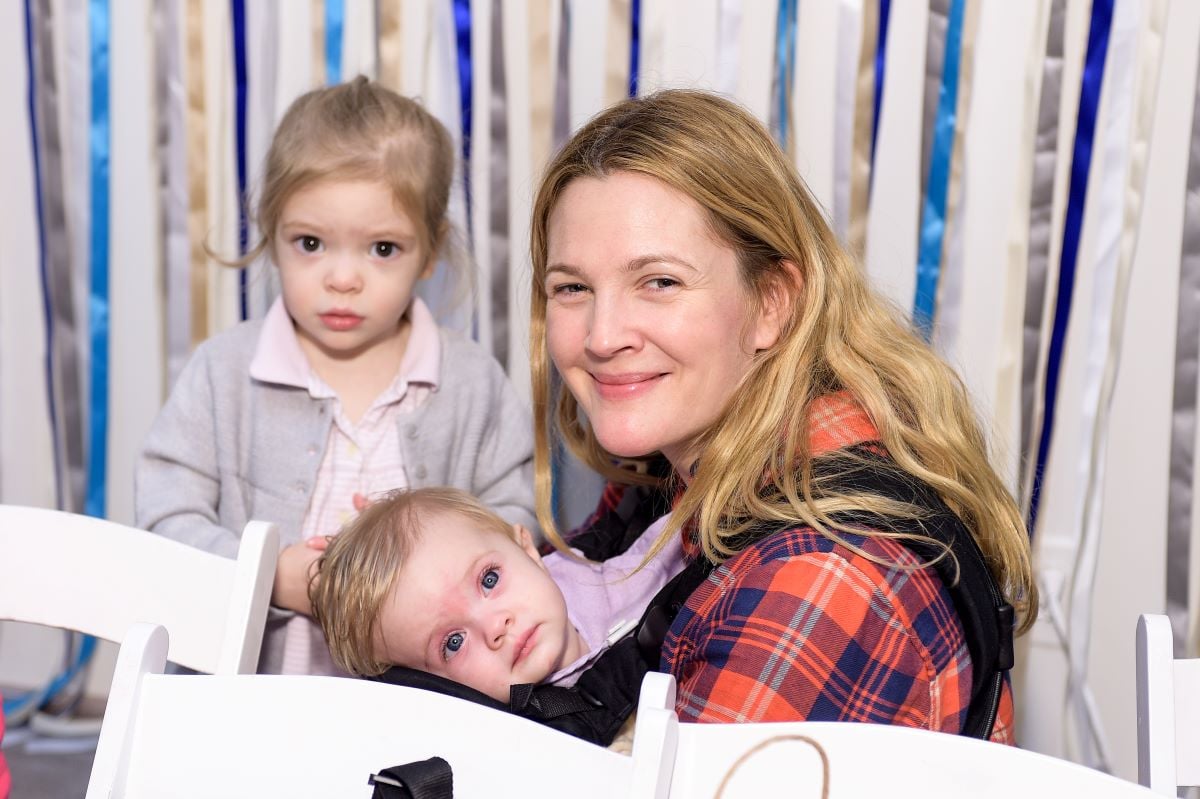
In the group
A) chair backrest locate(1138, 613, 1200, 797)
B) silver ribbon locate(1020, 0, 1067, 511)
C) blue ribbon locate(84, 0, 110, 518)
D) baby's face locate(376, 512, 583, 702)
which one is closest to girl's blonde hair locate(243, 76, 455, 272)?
baby's face locate(376, 512, 583, 702)

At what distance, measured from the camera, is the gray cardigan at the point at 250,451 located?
1744 mm

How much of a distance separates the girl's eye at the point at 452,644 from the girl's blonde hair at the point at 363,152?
24.0 inches

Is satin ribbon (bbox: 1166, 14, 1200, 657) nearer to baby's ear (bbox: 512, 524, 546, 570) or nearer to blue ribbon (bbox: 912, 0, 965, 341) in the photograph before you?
blue ribbon (bbox: 912, 0, 965, 341)

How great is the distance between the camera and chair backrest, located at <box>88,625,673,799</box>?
94 cm

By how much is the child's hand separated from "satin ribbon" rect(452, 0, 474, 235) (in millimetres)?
767

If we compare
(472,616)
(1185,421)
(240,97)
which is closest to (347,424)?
(472,616)

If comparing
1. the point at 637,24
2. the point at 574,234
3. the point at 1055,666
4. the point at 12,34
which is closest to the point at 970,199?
the point at 637,24

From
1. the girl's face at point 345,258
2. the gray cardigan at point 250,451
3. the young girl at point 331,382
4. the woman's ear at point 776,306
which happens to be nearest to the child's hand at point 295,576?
the young girl at point 331,382

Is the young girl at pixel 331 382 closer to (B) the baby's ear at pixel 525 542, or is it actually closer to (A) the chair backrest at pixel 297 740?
(B) the baby's ear at pixel 525 542

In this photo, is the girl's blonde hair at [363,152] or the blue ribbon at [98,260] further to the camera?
the blue ribbon at [98,260]

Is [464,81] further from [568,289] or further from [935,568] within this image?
[935,568]

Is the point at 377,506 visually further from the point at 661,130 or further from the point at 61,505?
the point at 61,505

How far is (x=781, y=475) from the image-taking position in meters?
1.21

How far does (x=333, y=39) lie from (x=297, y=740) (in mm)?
1479
